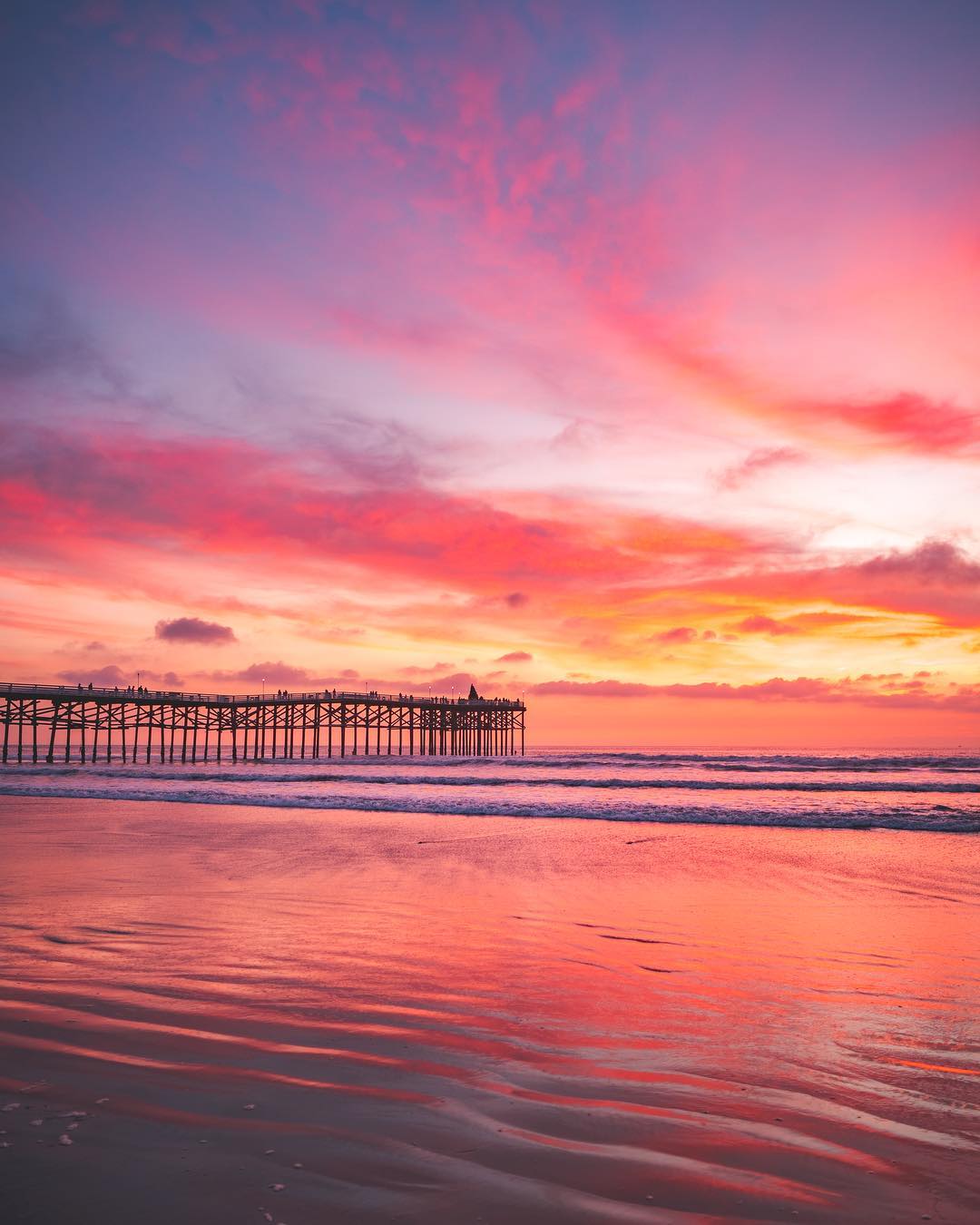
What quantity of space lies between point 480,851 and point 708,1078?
37.2ft

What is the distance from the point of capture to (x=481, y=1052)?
4.96m

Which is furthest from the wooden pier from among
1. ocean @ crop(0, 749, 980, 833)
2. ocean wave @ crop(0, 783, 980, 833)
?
ocean wave @ crop(0, 783, 980, 833)

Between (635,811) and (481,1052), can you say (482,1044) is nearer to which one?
(481,1052)

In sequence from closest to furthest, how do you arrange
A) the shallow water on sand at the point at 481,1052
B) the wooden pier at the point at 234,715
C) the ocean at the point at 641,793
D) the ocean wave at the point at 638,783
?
the shallow water on sand at the point at 481,1052, the ocean at the point at 641,793, the ocean wave at the point at 638,783, the wooden pier at the point at 234,715

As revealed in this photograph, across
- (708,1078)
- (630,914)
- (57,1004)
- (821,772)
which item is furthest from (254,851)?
(821,772)

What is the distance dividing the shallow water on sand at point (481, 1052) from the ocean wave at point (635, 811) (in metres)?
12.7

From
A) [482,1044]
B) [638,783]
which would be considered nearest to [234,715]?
[638,783]

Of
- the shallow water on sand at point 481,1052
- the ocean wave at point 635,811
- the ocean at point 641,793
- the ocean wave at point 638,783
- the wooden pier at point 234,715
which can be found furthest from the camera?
the wooden pier at point 234,715

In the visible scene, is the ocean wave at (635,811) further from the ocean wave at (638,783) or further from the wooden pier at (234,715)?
the wooden pier at (234,715)

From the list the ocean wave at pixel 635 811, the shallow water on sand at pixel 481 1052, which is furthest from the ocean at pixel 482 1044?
the ocean wave at pixel 635 811

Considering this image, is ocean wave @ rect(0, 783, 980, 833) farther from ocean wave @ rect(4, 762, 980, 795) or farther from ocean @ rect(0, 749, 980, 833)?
ocean wave @ rect(4, 762, 980, 795)

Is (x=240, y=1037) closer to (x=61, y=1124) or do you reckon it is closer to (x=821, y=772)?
(x=61, y=1124)

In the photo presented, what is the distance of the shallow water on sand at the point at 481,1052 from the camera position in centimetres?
328

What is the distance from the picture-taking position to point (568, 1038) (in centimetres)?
524
